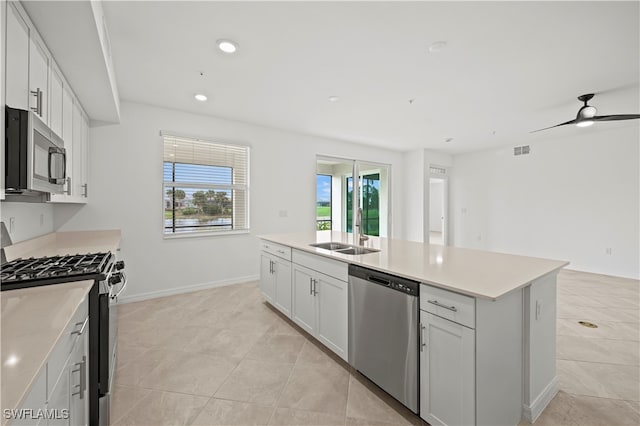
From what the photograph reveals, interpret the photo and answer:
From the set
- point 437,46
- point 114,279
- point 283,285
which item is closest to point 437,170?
point 437,46

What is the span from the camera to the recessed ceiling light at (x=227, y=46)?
234 centimetres

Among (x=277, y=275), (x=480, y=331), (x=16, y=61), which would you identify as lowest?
(x=277, y=275)

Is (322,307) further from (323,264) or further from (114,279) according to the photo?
(114,279)

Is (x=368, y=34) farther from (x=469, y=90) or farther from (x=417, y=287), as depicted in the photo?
(x=417, y=287)

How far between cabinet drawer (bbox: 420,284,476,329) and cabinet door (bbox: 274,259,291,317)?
1606mm

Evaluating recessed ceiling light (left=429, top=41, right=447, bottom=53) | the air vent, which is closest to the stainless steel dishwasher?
recessed ceiling light (left=429, top=41, right=447, bottom=53)

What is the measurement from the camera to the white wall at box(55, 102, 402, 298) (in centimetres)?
344

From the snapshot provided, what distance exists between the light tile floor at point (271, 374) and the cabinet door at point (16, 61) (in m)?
1.88

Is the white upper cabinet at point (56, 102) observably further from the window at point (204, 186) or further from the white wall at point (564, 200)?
the white wall at point (564, 200)

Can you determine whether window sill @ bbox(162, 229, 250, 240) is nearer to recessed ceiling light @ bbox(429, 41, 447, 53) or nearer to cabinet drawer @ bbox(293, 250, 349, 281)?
cabinet drawer @ bbox(293, 250, 349, 281)

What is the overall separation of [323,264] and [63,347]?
5.41ft

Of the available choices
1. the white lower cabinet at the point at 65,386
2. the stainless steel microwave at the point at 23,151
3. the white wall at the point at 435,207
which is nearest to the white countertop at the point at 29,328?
the white lower cabinet at the point at 65,386

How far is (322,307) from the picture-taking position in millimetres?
2365

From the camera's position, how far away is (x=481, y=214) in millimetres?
6934
